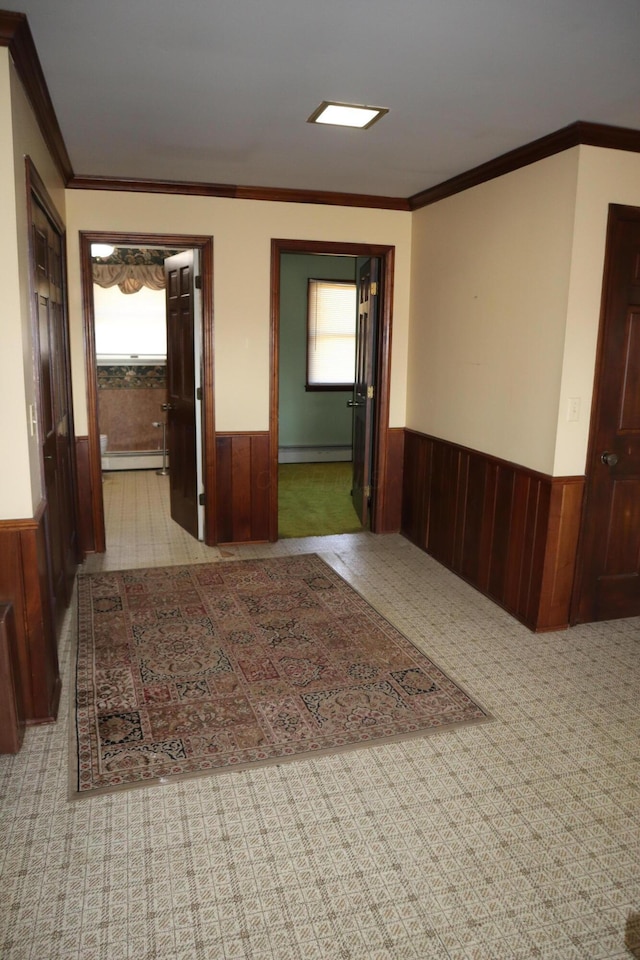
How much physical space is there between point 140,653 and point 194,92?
2.50m

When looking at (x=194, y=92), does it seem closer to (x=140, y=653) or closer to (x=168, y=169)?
(x=168, y=169)

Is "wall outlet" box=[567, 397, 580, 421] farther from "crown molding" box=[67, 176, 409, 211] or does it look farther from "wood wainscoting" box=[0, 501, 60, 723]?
"wood wainscoting" box=[0, 501, 60, 723]

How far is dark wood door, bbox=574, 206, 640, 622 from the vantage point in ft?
11.1

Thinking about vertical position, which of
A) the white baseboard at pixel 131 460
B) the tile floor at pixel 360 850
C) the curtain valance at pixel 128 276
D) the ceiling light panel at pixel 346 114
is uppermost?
Answer: the ceiling light panel at pixel 346 114

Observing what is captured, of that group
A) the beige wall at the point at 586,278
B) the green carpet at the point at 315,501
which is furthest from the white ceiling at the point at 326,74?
the green carpet at the point at 315,501

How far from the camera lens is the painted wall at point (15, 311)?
7.88 ft

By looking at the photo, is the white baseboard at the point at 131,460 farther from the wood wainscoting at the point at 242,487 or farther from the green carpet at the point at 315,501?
the wood wainscoting at the point at 242,487

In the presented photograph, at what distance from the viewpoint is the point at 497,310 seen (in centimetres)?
392

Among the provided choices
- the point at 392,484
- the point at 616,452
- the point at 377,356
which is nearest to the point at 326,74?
the point at 616,452

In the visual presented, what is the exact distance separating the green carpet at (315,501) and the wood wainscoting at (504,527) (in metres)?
0.93

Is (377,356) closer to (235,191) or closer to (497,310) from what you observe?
(497,310)

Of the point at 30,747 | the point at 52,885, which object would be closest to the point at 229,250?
the point at 30,747

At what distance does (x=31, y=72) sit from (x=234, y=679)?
8.41ft

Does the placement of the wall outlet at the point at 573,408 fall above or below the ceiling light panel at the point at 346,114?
below
